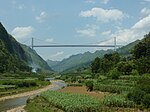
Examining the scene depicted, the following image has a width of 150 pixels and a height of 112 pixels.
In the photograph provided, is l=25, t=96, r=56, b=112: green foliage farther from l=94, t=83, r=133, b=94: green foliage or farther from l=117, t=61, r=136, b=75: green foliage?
l=117, t=61, r=136, b=75: green foliage

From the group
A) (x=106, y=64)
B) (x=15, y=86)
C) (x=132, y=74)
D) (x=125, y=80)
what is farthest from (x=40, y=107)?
(x=106, y=64)

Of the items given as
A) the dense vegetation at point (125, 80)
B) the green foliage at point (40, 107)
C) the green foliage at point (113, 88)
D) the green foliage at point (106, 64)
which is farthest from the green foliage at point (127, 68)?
the green foliage at point (40, 107)

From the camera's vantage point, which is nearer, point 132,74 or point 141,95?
point 141,95

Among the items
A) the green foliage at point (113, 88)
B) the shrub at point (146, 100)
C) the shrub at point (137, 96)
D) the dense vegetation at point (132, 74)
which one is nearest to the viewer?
the shrub at point (146, 100)

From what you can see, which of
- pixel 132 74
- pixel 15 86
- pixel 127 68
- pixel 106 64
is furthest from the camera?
pixel 106 64

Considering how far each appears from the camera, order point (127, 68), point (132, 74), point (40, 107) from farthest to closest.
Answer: point (127, 68) < point (132, 74) < point (40, 107)

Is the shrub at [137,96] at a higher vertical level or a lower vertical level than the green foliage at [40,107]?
higher

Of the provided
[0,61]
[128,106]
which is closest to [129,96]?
[128,106]

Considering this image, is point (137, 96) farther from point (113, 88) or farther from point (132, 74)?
point (132, 74)

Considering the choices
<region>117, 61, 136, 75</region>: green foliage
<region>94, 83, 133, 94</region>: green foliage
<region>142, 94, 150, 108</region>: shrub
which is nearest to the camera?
<region>142, 94, 150, 108</region>: shrub

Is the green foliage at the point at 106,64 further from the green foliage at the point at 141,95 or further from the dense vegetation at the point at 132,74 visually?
the green foliage at the point at 141,95

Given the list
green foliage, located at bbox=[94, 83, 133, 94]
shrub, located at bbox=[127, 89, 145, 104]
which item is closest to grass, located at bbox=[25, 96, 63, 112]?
shrub, located at bbox=[127, 89, 145, 104]

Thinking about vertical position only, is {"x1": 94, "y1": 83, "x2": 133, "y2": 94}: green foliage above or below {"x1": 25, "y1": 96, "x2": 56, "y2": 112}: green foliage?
above

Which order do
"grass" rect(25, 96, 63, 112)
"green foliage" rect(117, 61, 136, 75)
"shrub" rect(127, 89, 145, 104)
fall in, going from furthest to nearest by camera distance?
1. "green foliage" rect(117, 61, 136, 75)
2. "shrub" rect(127, 89, 145, 104)
3. "grass" rect(25, 96, 63, 112)
